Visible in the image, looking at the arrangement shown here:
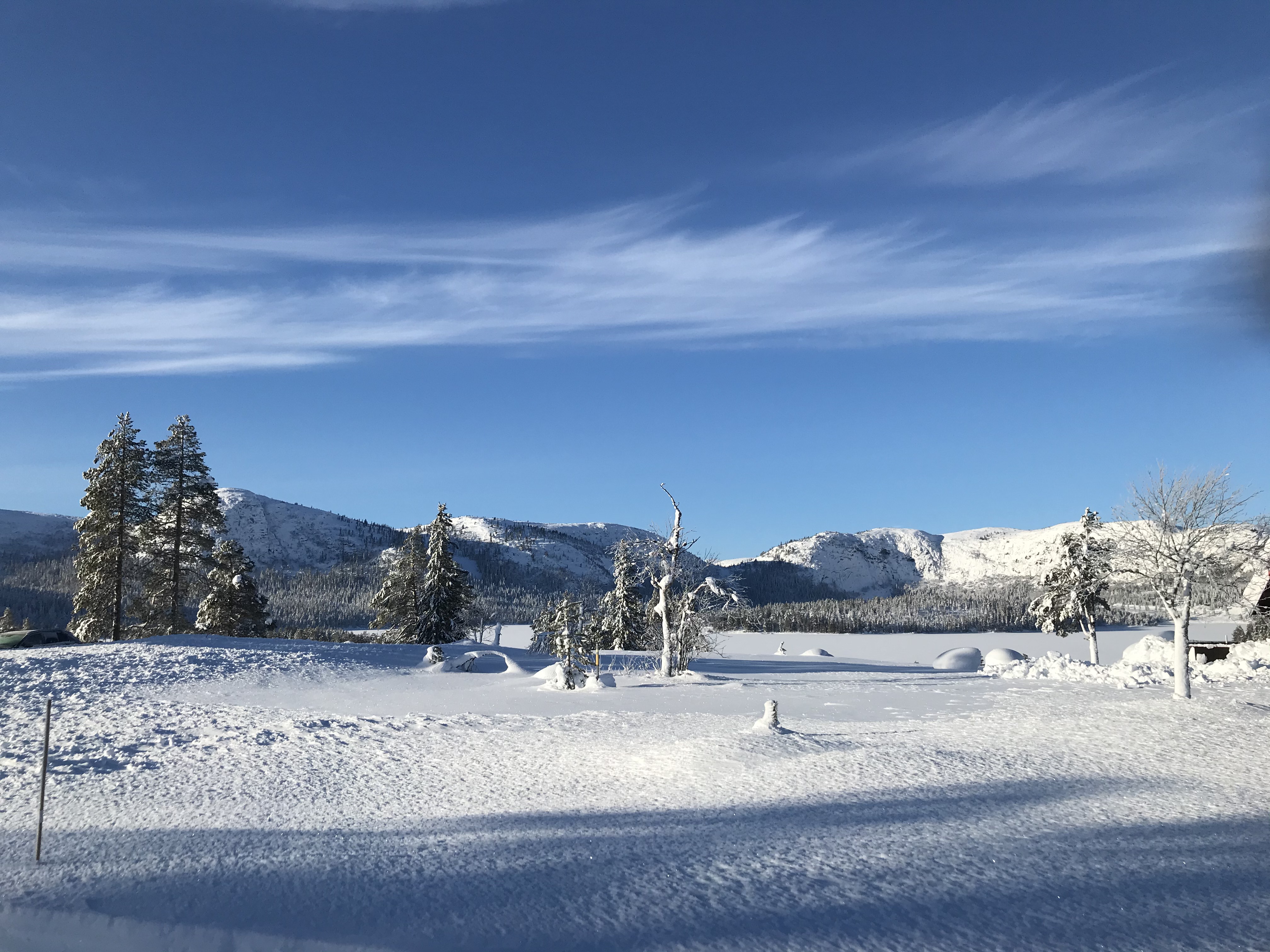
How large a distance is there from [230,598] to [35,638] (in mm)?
13550

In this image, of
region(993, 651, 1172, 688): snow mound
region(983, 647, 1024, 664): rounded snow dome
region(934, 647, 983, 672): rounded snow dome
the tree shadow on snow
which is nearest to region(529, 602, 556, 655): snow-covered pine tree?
region(993, 651, 1172, 688): snow mound

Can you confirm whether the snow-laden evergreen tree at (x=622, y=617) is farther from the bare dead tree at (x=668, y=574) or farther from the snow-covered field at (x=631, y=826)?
the snow-covered field at (x=631, y=826)

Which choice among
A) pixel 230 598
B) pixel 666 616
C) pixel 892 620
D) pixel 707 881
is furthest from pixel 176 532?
pixel 892 620

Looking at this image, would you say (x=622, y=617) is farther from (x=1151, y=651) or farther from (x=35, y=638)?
(x=35, y=638)

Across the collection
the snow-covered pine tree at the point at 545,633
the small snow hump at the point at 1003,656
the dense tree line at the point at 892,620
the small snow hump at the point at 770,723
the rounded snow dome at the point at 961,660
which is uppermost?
the small snow hump at the point at 770,723

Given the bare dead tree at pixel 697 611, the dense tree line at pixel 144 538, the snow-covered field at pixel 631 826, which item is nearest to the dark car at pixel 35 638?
the dense tree line at pixel 144 538

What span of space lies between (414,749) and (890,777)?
8.32m

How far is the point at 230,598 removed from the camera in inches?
1713

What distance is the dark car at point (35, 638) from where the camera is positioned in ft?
95.8

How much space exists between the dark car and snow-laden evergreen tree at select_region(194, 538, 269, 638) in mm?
11066

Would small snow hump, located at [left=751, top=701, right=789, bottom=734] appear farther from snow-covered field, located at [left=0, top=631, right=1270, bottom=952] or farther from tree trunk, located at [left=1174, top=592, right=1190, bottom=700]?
tree trunk, located at [left=1174, top=592, right=1190, bottom=700]

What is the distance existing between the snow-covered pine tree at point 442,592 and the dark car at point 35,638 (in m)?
18.9

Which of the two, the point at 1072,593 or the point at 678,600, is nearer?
the point at 678,600

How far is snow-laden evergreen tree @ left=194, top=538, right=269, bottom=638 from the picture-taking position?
141ft
